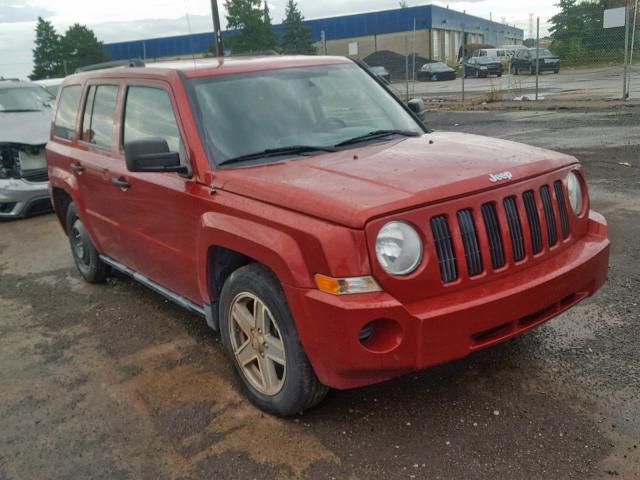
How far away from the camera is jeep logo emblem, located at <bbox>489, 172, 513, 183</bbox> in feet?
9.94

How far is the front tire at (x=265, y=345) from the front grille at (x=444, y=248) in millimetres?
754

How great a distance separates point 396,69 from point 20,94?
39279 mm

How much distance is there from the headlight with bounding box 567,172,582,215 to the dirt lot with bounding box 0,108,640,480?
35.4 inches

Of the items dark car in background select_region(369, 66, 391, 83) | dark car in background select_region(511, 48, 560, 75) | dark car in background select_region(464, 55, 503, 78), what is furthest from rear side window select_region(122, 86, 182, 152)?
dark car in background select_region(464, 55, 503, 78)

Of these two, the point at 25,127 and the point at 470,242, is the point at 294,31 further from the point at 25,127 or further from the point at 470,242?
the point at 470,242

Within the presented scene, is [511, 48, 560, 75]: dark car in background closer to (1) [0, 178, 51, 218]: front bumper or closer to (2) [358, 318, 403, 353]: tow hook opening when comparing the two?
(1) [0, 178, 51, 218]: front bumper

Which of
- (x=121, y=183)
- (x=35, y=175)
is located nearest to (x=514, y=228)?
(x=121, y=183)

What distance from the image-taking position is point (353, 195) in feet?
9.34

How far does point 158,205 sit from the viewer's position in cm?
405

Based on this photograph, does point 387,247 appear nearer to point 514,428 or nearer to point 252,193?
point 252,193

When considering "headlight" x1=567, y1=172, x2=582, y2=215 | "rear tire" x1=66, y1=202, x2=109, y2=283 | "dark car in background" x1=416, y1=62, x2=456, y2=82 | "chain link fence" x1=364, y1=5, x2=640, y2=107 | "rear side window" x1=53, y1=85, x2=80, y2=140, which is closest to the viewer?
"headlight" x1=567, y1=172, x2=582, y2=215

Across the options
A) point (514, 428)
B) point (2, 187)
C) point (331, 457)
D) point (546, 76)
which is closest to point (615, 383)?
point (514, 428)

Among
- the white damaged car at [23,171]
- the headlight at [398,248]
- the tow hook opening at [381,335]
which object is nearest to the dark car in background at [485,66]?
the white damaged car at [23,171]

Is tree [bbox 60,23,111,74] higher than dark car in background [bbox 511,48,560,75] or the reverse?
higher
